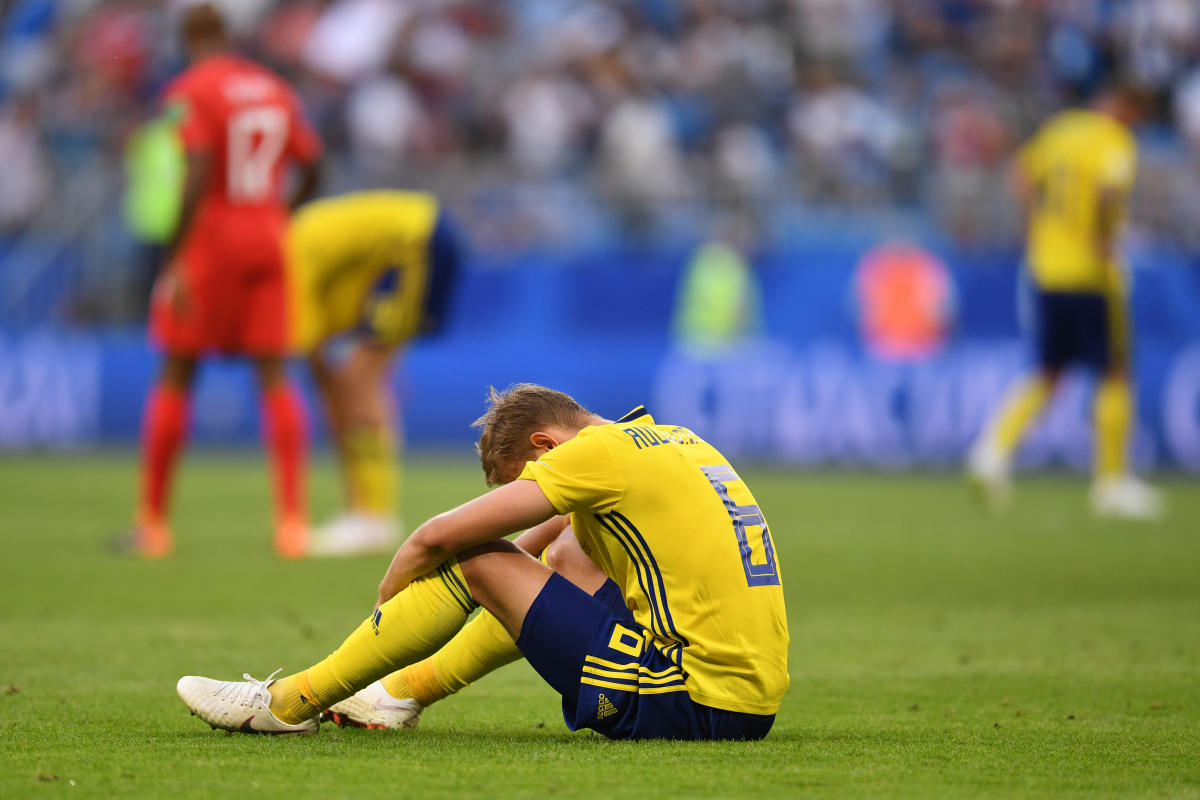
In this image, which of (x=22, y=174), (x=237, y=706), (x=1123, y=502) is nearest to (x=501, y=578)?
(x=237, y=706)

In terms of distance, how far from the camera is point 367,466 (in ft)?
29.2

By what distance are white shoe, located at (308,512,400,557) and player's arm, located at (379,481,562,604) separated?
16.8 feet

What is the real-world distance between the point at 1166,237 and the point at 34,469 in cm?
1060

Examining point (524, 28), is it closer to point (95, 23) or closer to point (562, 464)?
point (95, 23)

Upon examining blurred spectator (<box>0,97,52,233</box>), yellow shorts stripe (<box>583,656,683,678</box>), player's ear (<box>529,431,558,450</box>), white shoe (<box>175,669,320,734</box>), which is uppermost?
blurred spectator (<box>0,97,52,233</box>)

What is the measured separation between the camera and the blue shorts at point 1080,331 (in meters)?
11.2

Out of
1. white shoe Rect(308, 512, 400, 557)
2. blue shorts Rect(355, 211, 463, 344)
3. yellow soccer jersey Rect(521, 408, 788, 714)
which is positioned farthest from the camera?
blue shorts Rect(355, 211, 463, 344)

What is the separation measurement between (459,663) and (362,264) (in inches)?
200

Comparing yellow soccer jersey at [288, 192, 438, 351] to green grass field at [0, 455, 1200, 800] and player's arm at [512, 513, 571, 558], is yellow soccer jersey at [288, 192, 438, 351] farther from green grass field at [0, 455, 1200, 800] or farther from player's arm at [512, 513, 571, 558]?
player's arm at [512, 513, 571, 558]

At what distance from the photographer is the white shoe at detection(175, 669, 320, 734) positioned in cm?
400

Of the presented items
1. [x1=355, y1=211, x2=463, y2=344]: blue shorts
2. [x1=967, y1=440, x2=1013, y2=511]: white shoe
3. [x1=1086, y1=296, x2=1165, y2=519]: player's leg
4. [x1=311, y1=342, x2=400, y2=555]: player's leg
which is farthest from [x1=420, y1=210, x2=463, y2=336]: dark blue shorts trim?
[x1=1086, y1=296, x2=1165, y2=519]: player's leg

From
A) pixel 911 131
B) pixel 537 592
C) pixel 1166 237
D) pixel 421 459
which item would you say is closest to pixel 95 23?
pixel 421 459

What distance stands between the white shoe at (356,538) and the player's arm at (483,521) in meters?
5.13

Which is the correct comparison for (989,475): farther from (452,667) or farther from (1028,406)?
(452,667)
